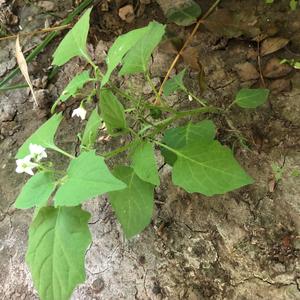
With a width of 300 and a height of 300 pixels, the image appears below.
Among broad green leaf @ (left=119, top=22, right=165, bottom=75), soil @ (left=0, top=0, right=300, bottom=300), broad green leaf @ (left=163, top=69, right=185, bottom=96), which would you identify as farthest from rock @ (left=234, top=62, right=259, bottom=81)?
broad green leaf @ (left=119, top=22, right=165, bottom=75)

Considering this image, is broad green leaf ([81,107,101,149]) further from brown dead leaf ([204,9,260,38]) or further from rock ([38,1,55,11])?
rock ([38,1,55,11])

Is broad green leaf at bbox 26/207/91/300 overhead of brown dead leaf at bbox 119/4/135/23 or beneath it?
overhead

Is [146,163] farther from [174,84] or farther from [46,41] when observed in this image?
[46,41]

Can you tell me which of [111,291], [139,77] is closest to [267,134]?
[139,77]

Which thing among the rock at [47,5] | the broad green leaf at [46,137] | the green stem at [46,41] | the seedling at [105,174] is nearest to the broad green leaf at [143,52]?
the seedling at [105,174]

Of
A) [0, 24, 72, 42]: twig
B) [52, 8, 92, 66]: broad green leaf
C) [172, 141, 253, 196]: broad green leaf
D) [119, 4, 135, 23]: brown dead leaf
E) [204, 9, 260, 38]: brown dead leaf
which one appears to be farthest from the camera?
[0, 24, 72, 42]: twig

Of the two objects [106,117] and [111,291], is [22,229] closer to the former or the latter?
[111,291]
